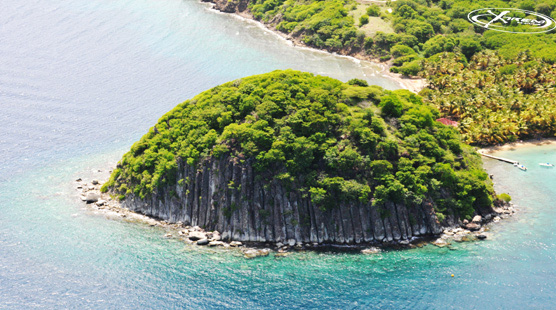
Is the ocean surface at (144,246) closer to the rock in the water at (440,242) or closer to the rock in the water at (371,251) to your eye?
the rock in the water at (371,251)

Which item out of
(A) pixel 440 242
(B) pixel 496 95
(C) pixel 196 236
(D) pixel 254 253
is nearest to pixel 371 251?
(A) pixel 440 242

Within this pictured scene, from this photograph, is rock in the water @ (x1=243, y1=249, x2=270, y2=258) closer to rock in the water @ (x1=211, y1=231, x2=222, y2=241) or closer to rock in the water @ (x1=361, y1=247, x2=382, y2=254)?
rock in the water @ (x1=211, y1=231, x2=222, y2=241)

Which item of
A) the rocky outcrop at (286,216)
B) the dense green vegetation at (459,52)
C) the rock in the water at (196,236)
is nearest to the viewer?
the rocky outcrop at (286,216)

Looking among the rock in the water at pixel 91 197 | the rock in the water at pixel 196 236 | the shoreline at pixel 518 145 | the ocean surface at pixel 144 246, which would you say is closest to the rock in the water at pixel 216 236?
the rock in the water at pixel 196 236

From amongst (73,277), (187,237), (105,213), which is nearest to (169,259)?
(187,237)

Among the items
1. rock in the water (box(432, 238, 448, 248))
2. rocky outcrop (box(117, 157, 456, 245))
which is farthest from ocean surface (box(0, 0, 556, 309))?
rocky outcrop (box(117, 157, 456, 245))
